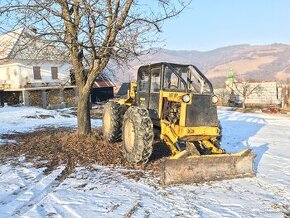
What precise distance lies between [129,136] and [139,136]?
964 millimetres

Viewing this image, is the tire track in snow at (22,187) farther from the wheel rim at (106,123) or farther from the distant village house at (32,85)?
the distant village house at (32,85)

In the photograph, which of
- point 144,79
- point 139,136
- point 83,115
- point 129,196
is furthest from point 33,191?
point 83,115

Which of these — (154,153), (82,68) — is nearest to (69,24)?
(82,68)

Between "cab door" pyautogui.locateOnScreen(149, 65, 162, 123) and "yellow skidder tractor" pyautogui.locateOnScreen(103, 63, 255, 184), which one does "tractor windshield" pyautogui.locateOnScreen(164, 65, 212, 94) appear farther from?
"cab door" pyautogui.locateOnScreen(149, 65, 162, 123)

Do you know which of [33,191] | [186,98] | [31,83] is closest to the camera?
[33,191]

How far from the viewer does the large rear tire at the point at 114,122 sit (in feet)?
36.3

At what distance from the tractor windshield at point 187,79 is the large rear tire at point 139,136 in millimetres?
1177

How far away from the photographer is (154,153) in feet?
32.6

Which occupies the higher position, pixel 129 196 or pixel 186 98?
pixel 186 98

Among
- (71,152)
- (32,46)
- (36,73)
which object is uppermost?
(36,73)

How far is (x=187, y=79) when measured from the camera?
369 inches

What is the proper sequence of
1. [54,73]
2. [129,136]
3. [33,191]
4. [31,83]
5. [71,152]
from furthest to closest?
1. [54,73]
2. [31,83]
3. [71,152]
4. [129,136]
5. [33,191]

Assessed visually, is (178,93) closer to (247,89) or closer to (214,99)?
(214,99)

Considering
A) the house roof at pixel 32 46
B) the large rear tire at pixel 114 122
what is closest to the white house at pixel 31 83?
the house roof at pixel 32 46
